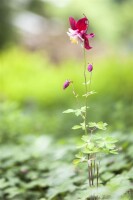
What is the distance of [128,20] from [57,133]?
749cm

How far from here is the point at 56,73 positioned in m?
6.04

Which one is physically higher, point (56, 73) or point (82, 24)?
point (56, 73)

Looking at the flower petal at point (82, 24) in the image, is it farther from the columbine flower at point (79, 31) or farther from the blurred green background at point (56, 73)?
the blurred green background at point (56, 73)

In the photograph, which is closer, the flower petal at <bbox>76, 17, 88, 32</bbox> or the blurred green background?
the flower petal at <bbox>76, 17, 88, 32</bbox>

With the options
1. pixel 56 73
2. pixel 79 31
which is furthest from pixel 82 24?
pixel 56 73

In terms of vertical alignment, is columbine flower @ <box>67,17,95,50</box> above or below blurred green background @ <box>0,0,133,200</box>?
below

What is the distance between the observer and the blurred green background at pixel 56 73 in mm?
3180

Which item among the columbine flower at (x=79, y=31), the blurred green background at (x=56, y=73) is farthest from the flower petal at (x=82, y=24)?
the blurred green background at (x=56, y=73)

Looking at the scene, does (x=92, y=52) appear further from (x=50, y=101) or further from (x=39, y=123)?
(x=39, y=123)

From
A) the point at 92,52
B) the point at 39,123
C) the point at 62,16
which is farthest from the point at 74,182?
the point at 62,16

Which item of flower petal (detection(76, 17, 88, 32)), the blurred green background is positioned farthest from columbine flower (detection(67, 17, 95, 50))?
the blurred green background

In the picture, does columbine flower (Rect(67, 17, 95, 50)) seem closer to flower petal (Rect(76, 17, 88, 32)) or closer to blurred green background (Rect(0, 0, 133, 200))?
flower petal (Rect(76, 17, 88, 32))

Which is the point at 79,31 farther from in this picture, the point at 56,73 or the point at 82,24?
the point at 56,73

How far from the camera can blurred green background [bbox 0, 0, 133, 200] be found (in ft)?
10.4
